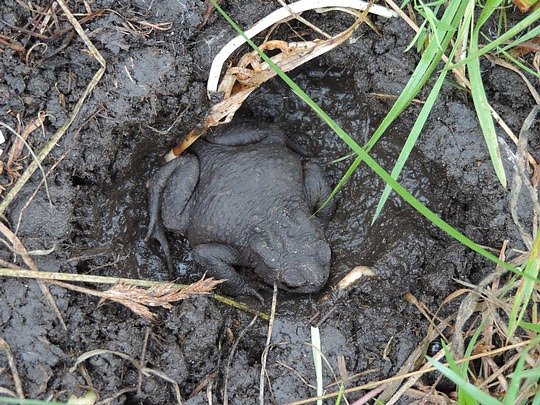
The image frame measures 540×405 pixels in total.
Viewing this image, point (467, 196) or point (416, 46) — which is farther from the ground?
point (416, 46)

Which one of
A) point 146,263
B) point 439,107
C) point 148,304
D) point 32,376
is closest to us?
point 32,376

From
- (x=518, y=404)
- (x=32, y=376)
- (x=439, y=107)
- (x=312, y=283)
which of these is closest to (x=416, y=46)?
(x=439, y=107)

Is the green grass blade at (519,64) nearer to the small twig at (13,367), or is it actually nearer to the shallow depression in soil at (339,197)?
the shallow depression in soil at (339,197)

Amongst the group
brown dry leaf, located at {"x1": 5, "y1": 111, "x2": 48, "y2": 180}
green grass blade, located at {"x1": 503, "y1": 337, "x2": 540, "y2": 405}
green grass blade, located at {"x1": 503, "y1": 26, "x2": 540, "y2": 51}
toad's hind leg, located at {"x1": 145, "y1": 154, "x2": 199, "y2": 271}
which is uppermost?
green grass blade, located at {"x1": 503, "y1": 26, "x2": 540, "y2": 51}

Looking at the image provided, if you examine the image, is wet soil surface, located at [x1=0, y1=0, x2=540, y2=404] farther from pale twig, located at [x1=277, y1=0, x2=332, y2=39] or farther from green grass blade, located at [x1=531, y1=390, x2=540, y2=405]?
green grass blade, located at [x1=531, y1=390, x2=540, y2=405]

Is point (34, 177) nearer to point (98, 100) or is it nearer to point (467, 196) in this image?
point (98, 100)

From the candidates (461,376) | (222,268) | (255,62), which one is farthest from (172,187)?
(461,376)

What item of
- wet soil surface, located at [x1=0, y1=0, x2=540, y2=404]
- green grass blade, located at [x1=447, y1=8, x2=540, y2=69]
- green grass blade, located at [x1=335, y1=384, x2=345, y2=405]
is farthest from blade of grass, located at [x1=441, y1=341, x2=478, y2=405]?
green grass blade, located at [x1=447, y1=8, x2=540, y2=69]
